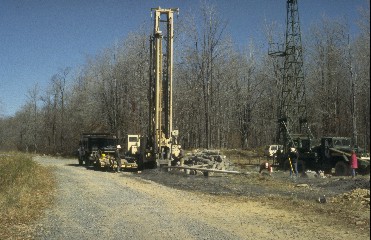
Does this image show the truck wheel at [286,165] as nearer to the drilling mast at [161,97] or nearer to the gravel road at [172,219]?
the drilling mast at [161,97]

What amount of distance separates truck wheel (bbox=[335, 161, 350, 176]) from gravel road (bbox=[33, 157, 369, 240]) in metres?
10.7

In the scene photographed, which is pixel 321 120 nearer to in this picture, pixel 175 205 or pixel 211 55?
pixel 211 55

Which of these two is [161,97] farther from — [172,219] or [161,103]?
[172,219]

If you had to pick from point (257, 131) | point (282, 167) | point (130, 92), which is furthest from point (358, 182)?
point (257, 131)

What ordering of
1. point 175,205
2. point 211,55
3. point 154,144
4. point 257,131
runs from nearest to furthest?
point 175,205
point 154,144
point 211,55
point 257,131

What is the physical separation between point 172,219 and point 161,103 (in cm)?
1772

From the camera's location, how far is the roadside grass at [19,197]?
34.6 ft

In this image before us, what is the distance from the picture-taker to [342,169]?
79.3 ft

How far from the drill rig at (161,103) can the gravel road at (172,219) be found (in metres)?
11.4

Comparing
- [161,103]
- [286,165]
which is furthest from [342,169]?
[161,103]

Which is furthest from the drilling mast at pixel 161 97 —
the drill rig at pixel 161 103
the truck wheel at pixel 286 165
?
the truck wheel at pixel 286 165

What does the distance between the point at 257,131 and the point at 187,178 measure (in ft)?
125

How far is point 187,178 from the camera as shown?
74.6 ft

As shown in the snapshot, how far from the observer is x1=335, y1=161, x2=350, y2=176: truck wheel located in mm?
23714
